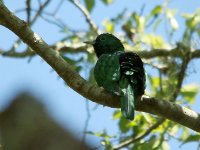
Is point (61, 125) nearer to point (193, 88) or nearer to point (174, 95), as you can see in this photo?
point (174, 95)

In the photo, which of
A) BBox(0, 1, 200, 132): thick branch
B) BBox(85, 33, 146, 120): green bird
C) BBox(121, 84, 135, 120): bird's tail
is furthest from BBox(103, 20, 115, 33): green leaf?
BBox(0, 1, 200, 132): thick branch

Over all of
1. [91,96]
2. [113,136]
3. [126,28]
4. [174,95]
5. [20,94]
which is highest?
[126,28]

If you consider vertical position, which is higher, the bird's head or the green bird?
the bird's head

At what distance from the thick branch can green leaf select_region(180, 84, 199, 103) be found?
253cm

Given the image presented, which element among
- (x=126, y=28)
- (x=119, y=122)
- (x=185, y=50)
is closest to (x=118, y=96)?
(x=119, y=122)

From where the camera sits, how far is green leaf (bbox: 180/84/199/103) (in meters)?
5.90

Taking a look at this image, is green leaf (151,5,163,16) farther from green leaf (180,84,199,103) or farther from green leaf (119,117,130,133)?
green leaf (119,117,130,133)

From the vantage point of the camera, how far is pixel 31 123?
150cm

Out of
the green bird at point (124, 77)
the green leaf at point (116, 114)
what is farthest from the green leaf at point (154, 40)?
the green bird at point (124, 77)

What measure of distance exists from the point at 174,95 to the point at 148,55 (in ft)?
2.45

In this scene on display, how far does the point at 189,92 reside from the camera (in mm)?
5938

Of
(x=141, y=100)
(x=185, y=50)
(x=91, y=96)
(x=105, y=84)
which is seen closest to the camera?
(x=91, y=96)

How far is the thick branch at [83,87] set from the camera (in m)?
3.26

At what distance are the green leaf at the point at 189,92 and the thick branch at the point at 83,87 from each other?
2533mm
